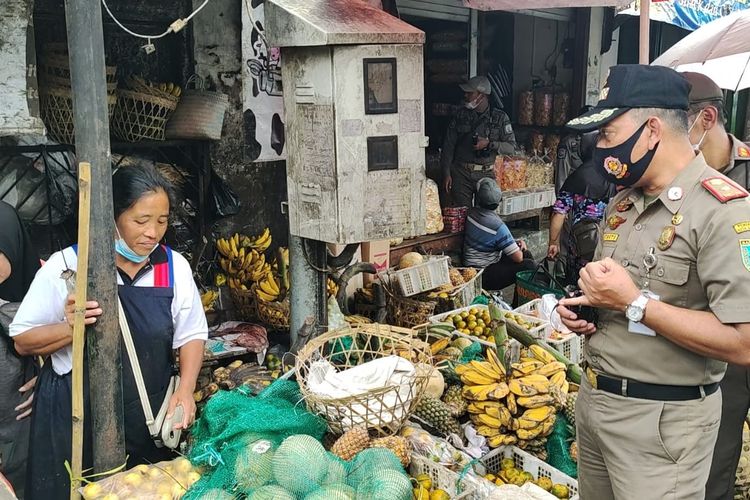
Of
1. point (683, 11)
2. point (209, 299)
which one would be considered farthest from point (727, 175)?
point (683, 11)

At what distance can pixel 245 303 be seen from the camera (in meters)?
5.66

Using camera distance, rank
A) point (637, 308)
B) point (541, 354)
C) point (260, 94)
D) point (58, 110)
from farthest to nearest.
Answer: point (260, 94) → point (541, 354) → point (58, 110) → point (637, 308)

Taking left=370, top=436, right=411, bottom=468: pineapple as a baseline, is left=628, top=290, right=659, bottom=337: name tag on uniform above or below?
above

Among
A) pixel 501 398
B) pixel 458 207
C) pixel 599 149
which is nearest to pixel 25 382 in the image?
pixel 501 398

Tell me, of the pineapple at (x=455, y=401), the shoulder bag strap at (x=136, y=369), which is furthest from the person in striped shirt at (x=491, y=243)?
the shoulder bag strap at (x=136, y=369)

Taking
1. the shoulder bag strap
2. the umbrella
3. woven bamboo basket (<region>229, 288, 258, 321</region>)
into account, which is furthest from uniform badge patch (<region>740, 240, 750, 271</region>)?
woven bamboo basket (<region>229, 288, 258, 321</region>)

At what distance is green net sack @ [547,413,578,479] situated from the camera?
3842 mm

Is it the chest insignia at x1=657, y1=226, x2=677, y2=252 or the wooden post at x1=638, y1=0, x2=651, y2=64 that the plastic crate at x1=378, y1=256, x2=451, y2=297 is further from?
the chest insignia at x1=657, y1=226, x2=677, y2=252

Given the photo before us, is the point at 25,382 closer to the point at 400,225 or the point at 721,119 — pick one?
the point at 400,225

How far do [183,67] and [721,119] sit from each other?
3952 millimetres

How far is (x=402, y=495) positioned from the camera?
287 cm

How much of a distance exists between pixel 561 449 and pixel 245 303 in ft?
9.31

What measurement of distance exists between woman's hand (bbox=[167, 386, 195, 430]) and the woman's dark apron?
0.24 feet

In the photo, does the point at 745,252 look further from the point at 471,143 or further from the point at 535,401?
the point at 471,143
